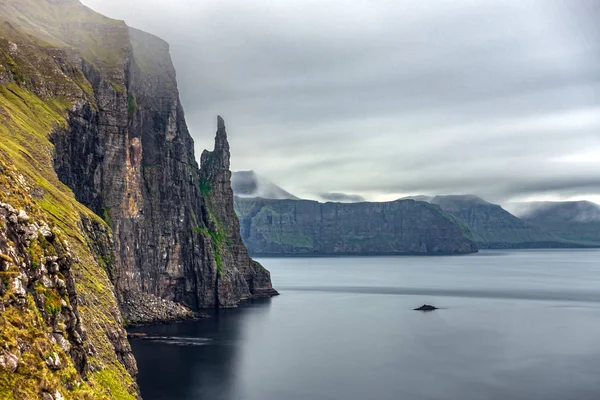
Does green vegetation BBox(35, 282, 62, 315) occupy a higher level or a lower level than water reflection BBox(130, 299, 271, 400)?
higher

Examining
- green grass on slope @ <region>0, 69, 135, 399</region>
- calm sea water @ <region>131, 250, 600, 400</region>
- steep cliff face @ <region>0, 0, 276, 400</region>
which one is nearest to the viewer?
green grass on slope @ <region>0, 69, 135, 399</region>

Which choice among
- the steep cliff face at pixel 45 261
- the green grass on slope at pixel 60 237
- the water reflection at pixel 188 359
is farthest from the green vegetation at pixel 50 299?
the water reflection at pixel 188 359

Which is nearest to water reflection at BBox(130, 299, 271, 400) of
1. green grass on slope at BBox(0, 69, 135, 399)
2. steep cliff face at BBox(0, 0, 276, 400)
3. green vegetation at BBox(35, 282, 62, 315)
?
steep cliff face at BBox(0, 0, 276, 400)

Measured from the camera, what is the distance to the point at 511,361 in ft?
453

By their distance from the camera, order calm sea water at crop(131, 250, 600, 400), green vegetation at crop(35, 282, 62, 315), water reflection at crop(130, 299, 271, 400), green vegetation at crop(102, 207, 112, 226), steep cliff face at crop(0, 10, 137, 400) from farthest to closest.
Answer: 1. green vegetation at crop(102, 207, 112, 226)
2. water reflection at crop(130, 299, 271, 400)
3. calm sea water at crop(131, 250, 600, 400)
4. green vegetation at crop(35, 282, 62, 315)
5. steep cliff face at crop(0, 10, 137, 400)

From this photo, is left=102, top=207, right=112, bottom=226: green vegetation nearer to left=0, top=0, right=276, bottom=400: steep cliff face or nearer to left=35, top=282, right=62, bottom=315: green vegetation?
left=0, top=0, right=276, bottom=400: steep cliff face

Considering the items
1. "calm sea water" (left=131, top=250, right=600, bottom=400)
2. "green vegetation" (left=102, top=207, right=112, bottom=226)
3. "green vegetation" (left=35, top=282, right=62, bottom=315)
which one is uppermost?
"green vegetation" (left=102, top=207, right=112, bottom=226)

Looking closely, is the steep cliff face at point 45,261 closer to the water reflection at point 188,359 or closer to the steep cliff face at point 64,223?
the steep cliff face at point 64,223

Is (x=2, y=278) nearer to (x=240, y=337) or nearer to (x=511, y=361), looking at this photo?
(x=511, y=361)

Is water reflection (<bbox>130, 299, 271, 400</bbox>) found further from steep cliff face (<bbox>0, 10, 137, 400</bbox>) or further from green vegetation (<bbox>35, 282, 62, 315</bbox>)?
green vegetation (<bbox>35, 282, 62, 315</bbox>)

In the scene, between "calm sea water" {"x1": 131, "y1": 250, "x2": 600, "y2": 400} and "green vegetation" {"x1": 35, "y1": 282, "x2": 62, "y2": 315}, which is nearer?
"green vegetation" {"x1": 35, "y1": 282, "x2": 62, "y2": 315}

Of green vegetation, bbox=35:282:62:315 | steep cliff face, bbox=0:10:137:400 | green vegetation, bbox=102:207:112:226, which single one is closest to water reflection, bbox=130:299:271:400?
steep cliff face, bbox=0:10:137:400

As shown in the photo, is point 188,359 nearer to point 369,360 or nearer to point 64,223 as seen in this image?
point 369,360

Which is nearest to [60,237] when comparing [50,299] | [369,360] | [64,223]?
[50,299]
